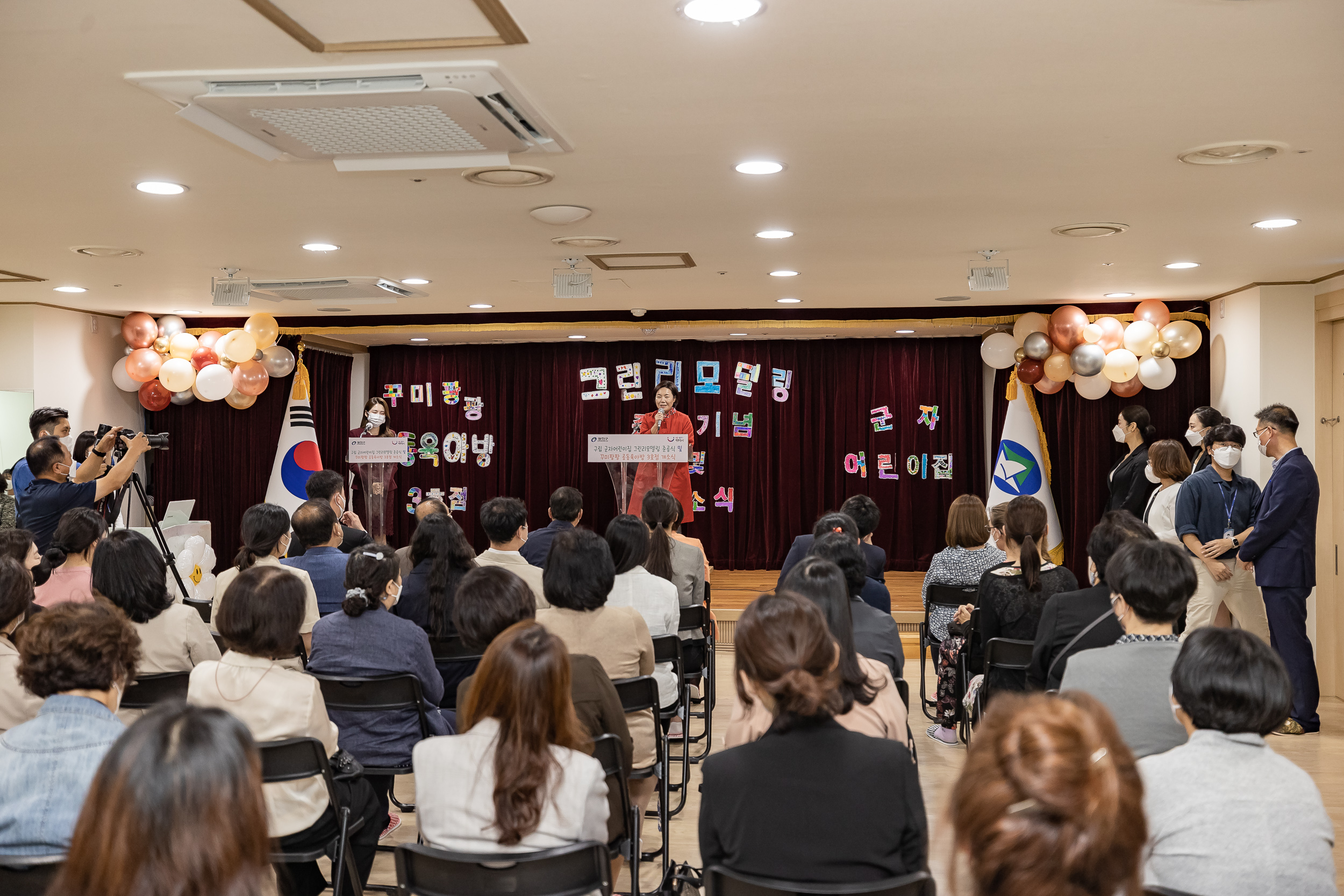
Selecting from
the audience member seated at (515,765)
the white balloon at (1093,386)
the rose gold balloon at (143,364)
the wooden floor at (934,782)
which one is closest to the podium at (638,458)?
the wooden floor at (934,782)

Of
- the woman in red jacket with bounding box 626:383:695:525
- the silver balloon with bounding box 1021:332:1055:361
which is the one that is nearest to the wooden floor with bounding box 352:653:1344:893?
the woman in red jacket with bounding box 626:383:695:525

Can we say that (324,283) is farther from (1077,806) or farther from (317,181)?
(1077,806)

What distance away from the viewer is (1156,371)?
7324 mm

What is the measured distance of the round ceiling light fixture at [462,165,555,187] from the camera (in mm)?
3848

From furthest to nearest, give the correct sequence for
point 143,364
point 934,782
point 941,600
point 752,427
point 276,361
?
point 752,427, point 276,361, point 143,364, point 941,600, point 934,782

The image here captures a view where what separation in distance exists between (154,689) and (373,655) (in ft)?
2.23

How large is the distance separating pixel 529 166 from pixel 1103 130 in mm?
1958

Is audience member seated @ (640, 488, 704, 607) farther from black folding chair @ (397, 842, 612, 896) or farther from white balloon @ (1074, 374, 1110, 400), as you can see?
white balloon @ (1074, 374, 1110, 400)

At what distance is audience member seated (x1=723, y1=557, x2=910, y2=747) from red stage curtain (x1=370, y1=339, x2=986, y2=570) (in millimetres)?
7456

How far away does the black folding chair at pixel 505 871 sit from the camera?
1959 mm

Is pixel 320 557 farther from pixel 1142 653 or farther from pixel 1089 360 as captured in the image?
pixel 1089 360

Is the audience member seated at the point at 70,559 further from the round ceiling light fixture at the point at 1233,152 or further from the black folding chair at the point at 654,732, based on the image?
the round ceiling light fixture at the point at 1233,152

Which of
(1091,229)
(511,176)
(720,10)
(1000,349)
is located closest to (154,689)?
(511,176)

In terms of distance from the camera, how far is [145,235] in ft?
17.1
